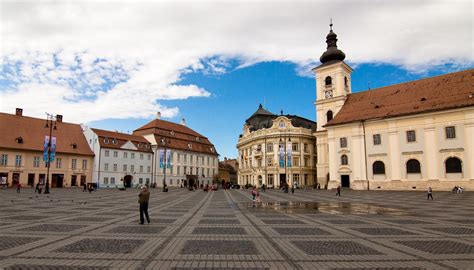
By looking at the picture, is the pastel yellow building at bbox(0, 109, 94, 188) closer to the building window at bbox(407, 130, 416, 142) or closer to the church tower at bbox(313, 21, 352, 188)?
the church tower at bbox(313, 21, 352, 188)

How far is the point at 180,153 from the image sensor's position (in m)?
81.2

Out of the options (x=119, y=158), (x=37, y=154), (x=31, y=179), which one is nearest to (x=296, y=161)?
(x=119, y=158)

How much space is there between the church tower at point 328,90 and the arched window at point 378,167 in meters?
10.0

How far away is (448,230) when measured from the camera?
11.8 metres

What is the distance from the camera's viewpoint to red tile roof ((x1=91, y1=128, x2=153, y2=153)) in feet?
217

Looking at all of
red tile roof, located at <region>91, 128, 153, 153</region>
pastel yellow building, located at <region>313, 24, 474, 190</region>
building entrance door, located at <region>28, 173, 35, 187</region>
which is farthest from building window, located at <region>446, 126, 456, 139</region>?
building entrance door, located at <region>28, 173, 35, 187</region>

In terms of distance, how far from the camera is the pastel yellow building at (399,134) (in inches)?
1684

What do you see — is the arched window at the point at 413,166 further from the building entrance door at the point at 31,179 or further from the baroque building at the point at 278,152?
the building entrance door at the point at 31,179

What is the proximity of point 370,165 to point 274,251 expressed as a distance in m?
46.8

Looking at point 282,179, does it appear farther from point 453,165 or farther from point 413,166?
point 453,165

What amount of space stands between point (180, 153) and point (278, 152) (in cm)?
2449

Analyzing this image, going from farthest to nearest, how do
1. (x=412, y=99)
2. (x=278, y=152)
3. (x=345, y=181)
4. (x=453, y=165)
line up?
(x=278, y=152)
(x=345, y=181)
(x=412, y=99)
(x=453, y=165)

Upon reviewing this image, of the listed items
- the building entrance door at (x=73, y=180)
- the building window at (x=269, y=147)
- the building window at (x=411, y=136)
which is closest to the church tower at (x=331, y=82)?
the building window at (x=411, y=136)

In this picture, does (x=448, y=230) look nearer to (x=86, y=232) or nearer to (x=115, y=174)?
(x=86, y=232)
